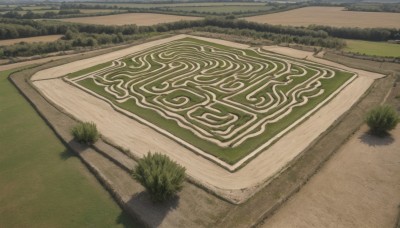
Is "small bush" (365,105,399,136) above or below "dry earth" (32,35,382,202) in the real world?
above

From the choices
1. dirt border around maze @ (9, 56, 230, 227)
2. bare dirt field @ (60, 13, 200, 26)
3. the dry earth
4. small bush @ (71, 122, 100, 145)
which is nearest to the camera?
dirt border around maze @ (9, 56, 230, 227)

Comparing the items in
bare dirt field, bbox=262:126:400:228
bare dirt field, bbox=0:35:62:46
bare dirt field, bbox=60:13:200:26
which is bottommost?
bare dirt field, bbox=60:13:200:26

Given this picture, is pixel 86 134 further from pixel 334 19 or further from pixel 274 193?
pixel 334 19

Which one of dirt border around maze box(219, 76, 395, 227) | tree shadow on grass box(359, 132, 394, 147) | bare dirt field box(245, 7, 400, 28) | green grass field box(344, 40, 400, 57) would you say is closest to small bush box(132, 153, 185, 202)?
dirt border around maze box(219, 76, 395, 227)

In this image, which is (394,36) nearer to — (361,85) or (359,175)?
(361,85)

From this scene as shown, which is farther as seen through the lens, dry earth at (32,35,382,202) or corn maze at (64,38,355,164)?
corn maze at (64,38,355,164)

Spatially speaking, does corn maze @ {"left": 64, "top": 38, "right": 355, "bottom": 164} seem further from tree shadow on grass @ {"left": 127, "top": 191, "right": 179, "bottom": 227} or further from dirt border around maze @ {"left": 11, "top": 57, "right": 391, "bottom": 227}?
tree shadow on grass @ {"left": 127, "top": 191, "right": 179, "bottom": 227}

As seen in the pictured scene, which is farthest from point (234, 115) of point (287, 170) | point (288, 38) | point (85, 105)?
point (288, 38)
